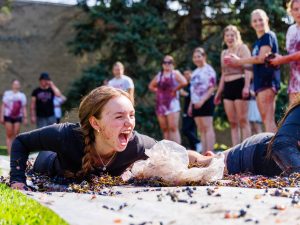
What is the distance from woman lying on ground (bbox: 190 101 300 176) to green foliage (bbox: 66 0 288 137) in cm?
983

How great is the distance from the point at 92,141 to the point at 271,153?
58.7 inches

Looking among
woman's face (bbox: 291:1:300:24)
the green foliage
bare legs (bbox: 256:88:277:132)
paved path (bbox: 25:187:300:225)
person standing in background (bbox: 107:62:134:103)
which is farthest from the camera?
the green foliage

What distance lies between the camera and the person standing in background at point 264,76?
7.73 m

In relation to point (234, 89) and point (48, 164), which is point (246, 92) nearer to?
point (234, 89)

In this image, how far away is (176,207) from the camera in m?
3.58

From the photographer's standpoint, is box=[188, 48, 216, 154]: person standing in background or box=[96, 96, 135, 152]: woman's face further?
box=[188, 48, 216, 154]: person standing in background

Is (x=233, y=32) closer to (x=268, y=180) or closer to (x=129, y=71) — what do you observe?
(x=268, y=180)

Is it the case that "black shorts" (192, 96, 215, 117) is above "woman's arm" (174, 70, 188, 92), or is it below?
below

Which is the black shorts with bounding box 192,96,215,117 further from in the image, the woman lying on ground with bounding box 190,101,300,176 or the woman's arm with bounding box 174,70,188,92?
the woman lying on ground with bounding box 190,101,300,176

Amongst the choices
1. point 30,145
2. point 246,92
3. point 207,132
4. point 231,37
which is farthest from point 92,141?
point 207,132

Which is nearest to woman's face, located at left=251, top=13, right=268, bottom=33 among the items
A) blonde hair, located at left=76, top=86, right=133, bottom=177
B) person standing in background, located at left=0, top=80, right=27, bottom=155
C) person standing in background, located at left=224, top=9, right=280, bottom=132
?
person standing in background, located at left=224, top=9, right=280, bottom=132

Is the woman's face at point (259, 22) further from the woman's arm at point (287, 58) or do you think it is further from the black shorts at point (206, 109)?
the black shorts at point (206, 109)

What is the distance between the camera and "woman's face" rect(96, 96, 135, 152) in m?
4.76

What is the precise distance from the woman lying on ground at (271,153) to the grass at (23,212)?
6.63 ft
